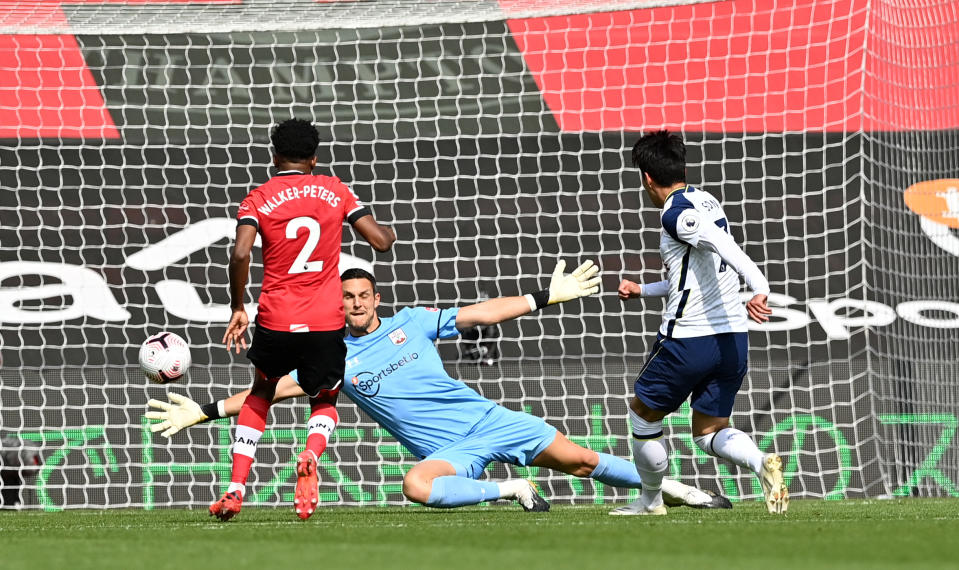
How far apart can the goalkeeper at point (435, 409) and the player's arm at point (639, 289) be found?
0.35m

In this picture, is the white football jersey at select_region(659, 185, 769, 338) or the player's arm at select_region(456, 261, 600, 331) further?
the player's arm at select_region(456, 261, 600, 331)

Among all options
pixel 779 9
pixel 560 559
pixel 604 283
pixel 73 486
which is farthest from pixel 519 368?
pixel 560 559

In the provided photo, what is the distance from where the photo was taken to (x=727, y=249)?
528 cm

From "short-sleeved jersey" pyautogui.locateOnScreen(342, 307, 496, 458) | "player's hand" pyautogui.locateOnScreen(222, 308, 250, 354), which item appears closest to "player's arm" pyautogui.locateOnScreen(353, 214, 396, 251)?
"player's hand" pyautogui.locateOnScreen(222, 308, 250, 354)

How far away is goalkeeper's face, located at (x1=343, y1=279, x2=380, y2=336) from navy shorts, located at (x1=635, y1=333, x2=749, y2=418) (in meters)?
1.45

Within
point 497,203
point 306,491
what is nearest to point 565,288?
point 306,491

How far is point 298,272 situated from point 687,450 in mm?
3825

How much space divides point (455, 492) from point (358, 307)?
113 centimetres

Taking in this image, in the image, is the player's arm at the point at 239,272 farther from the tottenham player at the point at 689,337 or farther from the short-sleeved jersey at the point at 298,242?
the tottenham player at the point at 689,337

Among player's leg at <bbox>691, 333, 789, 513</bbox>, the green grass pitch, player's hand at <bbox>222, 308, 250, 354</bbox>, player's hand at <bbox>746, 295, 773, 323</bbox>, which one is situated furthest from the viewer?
player's hand at <bbox>222, 308, 250, 354</bbox>

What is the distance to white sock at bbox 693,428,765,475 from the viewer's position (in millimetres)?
5449

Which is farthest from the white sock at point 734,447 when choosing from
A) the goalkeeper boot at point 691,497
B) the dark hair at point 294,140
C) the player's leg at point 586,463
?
the dark hair at point 294,140

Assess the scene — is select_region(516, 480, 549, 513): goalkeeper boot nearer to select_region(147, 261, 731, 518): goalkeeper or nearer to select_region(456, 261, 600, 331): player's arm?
select_region(147, 261, 731, 518): goalkeeper

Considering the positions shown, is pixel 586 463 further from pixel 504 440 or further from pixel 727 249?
pixel 727 249
